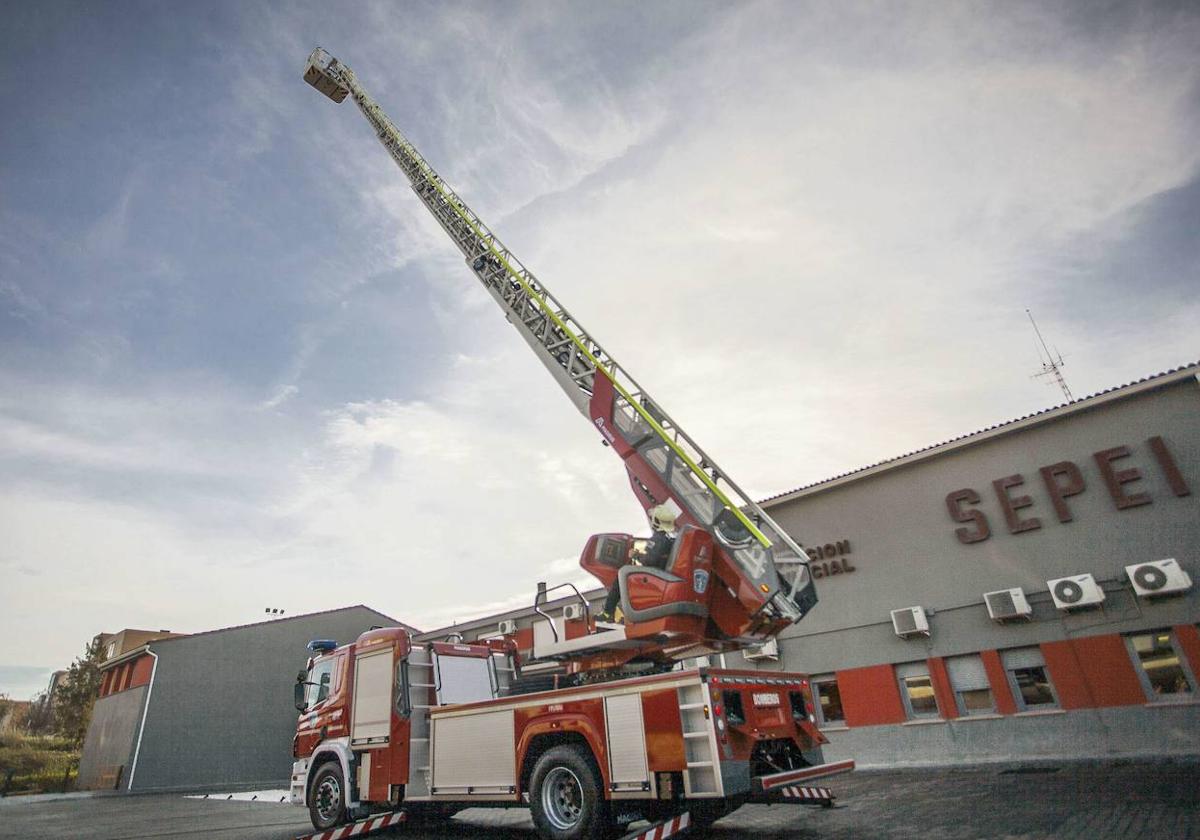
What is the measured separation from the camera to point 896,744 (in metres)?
13.9

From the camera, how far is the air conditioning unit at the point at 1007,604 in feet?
41.4

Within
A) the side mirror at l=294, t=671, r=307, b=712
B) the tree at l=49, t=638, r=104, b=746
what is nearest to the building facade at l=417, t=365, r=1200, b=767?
the side mirror at l=294, t=671, r=307, b=712

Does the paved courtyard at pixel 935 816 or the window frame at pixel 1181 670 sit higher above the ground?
the window frame at pixel 1181 670

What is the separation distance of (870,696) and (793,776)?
9864 millimetres

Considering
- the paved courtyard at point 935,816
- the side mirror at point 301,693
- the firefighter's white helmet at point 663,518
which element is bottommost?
the paved courtyard at point 935,816

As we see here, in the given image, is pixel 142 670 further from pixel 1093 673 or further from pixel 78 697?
pixel 1093 673

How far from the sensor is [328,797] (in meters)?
9.70

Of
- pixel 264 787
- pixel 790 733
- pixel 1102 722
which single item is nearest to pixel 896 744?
pixel 1102 722

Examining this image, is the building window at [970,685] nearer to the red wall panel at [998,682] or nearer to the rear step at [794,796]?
the red wall panel at [998,682]

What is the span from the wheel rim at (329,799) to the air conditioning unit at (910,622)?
1171cm

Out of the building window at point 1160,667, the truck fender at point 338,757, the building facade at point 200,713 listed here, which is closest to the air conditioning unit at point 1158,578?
the building window at point 1160,667

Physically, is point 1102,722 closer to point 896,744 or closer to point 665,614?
point 896,744

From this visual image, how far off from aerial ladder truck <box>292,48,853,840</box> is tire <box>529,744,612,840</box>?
18 mm

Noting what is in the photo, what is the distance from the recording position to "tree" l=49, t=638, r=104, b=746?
3634cm
